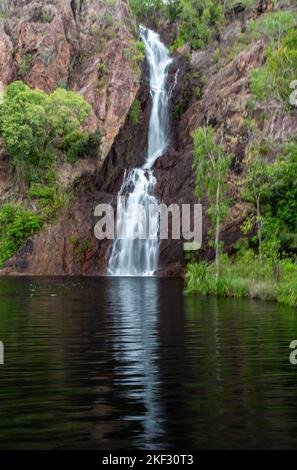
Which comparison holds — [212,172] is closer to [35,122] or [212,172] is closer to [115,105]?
[35,122]

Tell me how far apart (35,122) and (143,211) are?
747 inches

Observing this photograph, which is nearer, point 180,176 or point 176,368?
point 176,368

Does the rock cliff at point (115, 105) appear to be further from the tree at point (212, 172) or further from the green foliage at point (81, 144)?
the tree at point (212, 172)

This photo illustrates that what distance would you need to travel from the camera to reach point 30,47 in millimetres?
96000

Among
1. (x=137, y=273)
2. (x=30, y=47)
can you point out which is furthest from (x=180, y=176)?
(x=30, y=47)

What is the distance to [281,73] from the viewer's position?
45.8 metres

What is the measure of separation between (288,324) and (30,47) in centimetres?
7935

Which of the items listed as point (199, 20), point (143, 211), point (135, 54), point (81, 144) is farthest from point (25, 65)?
point (143, 211)

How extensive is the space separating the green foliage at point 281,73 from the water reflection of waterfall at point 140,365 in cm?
1910

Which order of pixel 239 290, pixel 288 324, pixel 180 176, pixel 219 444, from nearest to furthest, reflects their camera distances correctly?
1. pixel 219 444
2. pixel 288 324
3. pixel 239 290
4. pixel 180 176

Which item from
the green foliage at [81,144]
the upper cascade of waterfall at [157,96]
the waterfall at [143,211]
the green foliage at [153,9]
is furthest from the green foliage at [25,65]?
the green foliage at [153,9]

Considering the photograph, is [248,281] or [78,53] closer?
[248,281]

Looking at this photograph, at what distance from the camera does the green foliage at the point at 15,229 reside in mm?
83375
